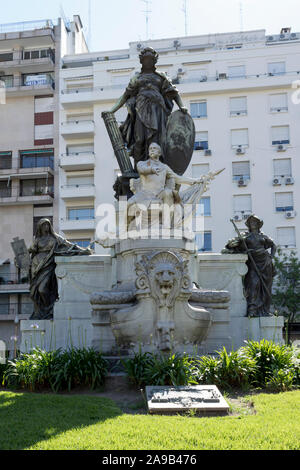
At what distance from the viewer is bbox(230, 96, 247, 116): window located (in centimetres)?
4066

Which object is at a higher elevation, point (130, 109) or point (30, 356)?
point (130, 109)

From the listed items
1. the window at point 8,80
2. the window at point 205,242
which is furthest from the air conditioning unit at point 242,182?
the window at point 8,80

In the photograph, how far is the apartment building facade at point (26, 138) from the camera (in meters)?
40.7

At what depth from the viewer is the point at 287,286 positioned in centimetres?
3409

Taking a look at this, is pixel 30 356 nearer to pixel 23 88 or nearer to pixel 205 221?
pixel 205 221

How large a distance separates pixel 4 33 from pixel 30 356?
42.6 metres

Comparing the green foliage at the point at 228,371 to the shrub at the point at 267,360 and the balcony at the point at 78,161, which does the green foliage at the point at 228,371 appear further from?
the balcony at the point at 78,161

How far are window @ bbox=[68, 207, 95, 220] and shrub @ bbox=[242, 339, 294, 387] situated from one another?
32638 millimetres

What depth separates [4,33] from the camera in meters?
45.1

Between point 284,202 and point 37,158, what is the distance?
1928cm

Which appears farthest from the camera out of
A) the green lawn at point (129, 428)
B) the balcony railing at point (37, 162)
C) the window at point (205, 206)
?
the balcony railing at point (37, 162)

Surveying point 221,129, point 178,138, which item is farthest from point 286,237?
point 178,138

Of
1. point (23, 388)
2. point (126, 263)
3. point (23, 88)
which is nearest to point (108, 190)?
point (23, 88)

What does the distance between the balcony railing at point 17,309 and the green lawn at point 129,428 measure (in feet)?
107
